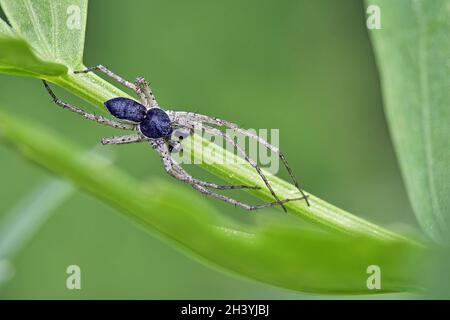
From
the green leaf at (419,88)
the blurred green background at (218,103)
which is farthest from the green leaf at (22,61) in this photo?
the blurred green background at (218,103)

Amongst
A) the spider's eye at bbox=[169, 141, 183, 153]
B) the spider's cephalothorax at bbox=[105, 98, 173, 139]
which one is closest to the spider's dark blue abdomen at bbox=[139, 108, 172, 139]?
the spider's cephalothorax at bbox=[105, 98, 173, 139]

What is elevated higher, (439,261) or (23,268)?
(23,268)

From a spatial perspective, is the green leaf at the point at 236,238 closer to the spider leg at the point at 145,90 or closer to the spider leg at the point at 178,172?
the spider leg at the point at 178,172

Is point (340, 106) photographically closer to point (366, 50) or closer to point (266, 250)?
point (366, 50)

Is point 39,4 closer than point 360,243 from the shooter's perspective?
No

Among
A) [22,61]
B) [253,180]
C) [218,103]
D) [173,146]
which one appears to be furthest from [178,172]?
[218,103]
